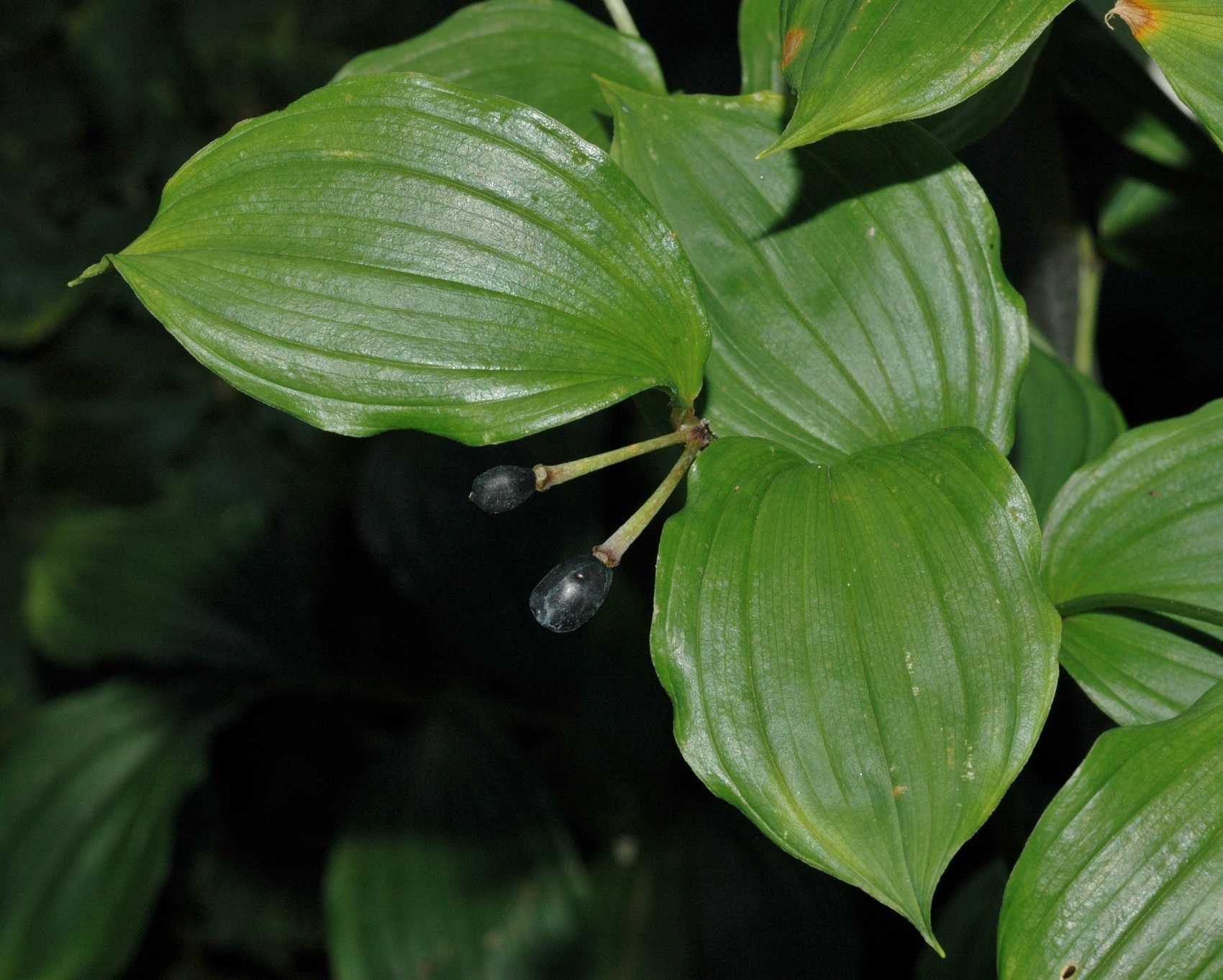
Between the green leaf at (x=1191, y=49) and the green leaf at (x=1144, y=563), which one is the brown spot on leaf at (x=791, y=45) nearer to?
the green leaf at (x=1191, y=49)

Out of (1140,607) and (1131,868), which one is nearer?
(1131,868)

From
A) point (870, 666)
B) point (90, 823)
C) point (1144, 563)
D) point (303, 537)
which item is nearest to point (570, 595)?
point (870, 666)

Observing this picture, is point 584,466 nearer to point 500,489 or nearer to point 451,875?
point 500,489

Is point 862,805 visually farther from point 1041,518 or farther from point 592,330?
point 1041,518

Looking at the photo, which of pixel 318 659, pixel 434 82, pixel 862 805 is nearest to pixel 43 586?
pixel 318 659

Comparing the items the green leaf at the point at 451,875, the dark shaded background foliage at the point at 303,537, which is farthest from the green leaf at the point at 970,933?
the green leaf at the point at 451,875

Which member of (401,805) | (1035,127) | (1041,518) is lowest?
(401,805)
